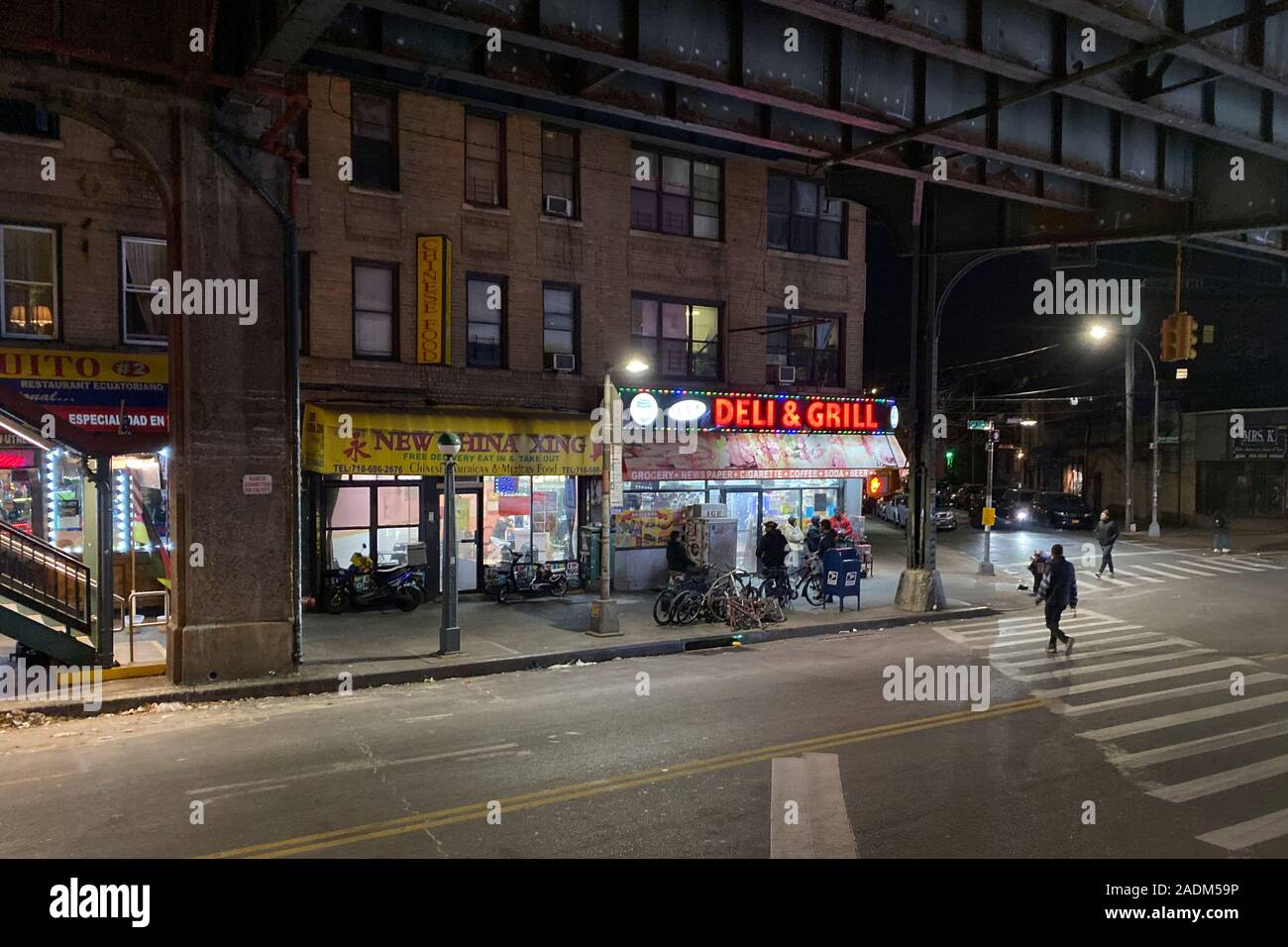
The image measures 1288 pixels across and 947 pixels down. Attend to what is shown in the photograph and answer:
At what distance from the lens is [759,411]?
21.0 metres

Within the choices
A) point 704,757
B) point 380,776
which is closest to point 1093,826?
point 704,757

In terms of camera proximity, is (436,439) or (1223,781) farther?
(436,439)

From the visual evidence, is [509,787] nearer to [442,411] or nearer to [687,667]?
[687,667]

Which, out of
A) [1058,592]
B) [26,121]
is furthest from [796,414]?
[26,121]

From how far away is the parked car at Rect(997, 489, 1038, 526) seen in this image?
42.9m

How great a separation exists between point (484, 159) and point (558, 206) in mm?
1770

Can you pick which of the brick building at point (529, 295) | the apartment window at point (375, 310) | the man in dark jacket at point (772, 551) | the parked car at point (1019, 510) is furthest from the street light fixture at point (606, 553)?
the parked car at point (1019, 510)

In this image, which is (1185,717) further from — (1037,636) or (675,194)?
(675,194)

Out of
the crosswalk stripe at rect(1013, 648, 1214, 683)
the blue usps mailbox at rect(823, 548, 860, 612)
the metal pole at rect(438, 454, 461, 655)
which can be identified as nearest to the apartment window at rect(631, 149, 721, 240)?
the blue usps mailbox at rect(823, 548, 860, 612)

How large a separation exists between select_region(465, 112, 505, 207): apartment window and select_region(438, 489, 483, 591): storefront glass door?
6.16 metres

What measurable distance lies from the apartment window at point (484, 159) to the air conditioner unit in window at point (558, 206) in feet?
3.29

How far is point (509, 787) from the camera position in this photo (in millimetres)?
7691

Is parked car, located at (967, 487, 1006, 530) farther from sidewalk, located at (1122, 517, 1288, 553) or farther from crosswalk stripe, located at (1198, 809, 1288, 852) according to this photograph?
crosswalk stripe, located at (1198, 809, 1288, 852)

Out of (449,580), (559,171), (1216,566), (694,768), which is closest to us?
(694,768)
